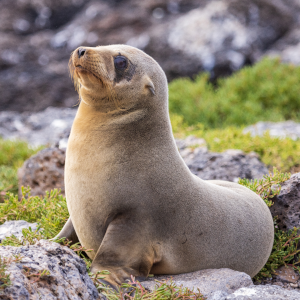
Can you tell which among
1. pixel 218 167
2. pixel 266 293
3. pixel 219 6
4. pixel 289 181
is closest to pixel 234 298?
pixel 266 293

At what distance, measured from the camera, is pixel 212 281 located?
274 cm

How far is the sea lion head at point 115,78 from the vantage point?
115 inches

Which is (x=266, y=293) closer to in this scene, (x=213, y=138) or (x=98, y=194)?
(x=98, y=194)

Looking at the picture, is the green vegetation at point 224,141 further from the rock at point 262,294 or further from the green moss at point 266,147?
the rock at point 262,294

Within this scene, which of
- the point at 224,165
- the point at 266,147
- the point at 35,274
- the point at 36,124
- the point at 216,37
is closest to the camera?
the point at 35,274

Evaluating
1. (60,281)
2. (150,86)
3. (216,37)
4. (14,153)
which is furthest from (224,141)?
(216,37)

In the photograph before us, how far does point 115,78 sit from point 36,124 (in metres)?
9.19

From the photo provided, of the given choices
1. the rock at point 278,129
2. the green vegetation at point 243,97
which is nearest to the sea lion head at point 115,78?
the rock at point 278,129

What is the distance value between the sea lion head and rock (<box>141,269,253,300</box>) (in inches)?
52.1

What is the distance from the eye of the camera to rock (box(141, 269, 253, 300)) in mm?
2609

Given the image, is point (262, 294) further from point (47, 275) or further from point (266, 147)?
point (266, 147)

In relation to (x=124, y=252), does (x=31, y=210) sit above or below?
below

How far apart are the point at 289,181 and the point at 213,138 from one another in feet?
11.2

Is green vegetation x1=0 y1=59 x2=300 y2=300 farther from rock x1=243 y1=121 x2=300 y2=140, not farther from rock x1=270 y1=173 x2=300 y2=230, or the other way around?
rock x1=243 y1=121 x2=300 y2=140
